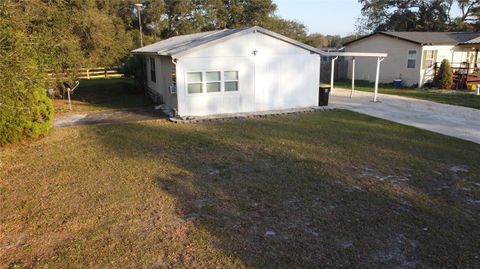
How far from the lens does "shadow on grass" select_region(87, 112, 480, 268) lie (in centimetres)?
436

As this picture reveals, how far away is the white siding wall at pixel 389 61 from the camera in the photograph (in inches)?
878

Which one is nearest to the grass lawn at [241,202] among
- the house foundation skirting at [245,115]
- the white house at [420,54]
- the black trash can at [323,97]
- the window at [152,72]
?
the house foundation skirting at [245,115]

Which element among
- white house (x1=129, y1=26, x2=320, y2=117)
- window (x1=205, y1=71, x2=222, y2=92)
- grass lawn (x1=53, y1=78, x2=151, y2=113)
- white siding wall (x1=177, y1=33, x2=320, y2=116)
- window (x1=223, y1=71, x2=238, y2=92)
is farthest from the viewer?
grass lawn (x1=53, y1=78, x2=151, y2=113)

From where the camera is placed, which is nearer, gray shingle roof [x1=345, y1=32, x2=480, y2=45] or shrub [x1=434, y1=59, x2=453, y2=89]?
shrub [x1=434, y1=59, x2=453, y2=89]

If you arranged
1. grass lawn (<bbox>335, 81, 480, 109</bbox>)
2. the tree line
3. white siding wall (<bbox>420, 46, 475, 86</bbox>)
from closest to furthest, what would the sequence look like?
grass lawn (<bbox>335, 81, 480, 109</bbox>), white siding wall (<bbox>420, 46, 475, 86</bbox>), the tree line

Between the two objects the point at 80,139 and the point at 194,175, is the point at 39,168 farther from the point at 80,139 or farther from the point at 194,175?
the point at 194,175

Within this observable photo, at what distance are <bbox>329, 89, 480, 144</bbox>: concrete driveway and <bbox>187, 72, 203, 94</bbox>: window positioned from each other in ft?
18.7

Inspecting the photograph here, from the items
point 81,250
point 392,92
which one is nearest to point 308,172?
point 81,250

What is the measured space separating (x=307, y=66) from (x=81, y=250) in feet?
38.0

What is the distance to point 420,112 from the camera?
13.8m

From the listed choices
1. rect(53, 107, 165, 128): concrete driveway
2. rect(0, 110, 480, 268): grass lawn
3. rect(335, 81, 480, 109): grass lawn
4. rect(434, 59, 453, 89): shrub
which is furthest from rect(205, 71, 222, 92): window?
rect(434, 59, 453, 89): shrub

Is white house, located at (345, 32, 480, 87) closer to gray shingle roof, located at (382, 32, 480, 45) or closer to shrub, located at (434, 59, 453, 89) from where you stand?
gray shingle roof, located at (382, 32, 480, 45)

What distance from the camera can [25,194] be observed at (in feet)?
19.9

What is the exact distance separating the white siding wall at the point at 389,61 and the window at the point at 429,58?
43cm
